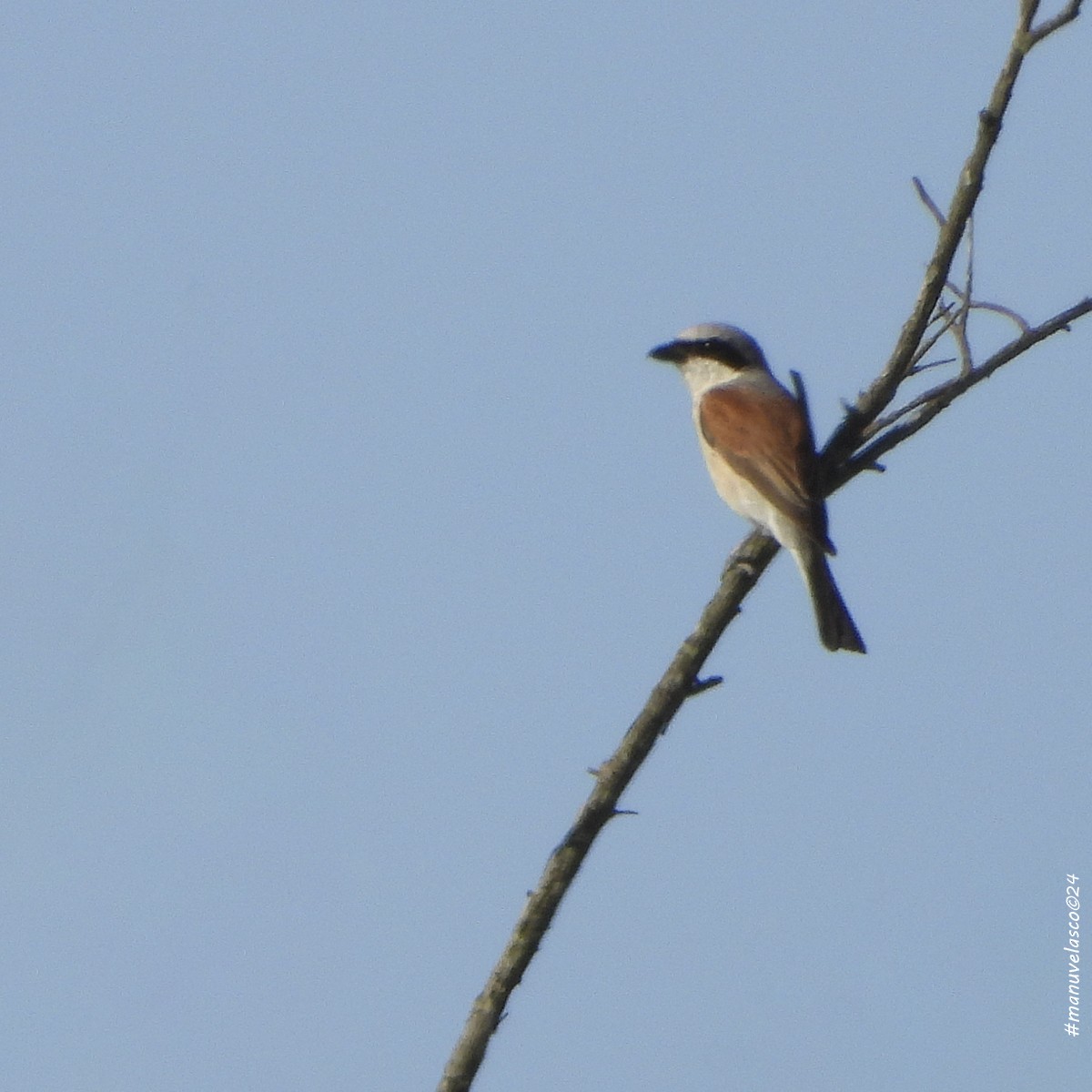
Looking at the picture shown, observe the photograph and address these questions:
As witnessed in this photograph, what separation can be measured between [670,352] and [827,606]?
7.32 ft

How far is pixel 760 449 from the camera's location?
6605 mm

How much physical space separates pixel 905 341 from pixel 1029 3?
2.70 ft

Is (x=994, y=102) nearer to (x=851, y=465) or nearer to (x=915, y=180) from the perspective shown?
(x=915, y=180)

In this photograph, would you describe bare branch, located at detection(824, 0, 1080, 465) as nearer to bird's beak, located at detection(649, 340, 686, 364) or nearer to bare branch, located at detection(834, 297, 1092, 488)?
bare branch, located at detection(834, 297, 1092, 488)

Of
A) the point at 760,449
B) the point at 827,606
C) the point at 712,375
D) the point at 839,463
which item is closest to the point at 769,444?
the point at 760,449

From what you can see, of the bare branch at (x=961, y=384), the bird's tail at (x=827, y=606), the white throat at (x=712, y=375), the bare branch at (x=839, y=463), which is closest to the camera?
the bare branch at (x=839, y=463)

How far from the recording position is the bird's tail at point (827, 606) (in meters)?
5.87

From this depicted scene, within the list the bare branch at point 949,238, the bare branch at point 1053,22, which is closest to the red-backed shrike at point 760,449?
the bare branch at point 949,238

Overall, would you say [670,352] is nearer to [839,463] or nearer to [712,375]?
[712,375]

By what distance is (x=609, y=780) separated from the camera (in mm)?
3447

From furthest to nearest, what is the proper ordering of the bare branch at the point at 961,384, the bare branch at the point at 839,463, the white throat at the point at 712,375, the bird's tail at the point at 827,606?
the white throat at the point at 712,375
the bird's tail at the point at 827,606
the bare branch at the point at 961,384
the bare branch at the point at 839,463

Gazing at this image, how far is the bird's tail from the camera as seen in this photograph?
5.87m

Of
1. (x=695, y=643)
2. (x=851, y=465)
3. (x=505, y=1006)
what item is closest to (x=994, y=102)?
(x=851, y=465)

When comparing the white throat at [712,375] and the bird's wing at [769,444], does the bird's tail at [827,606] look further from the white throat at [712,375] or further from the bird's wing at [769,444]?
the white throat at [712,375]
